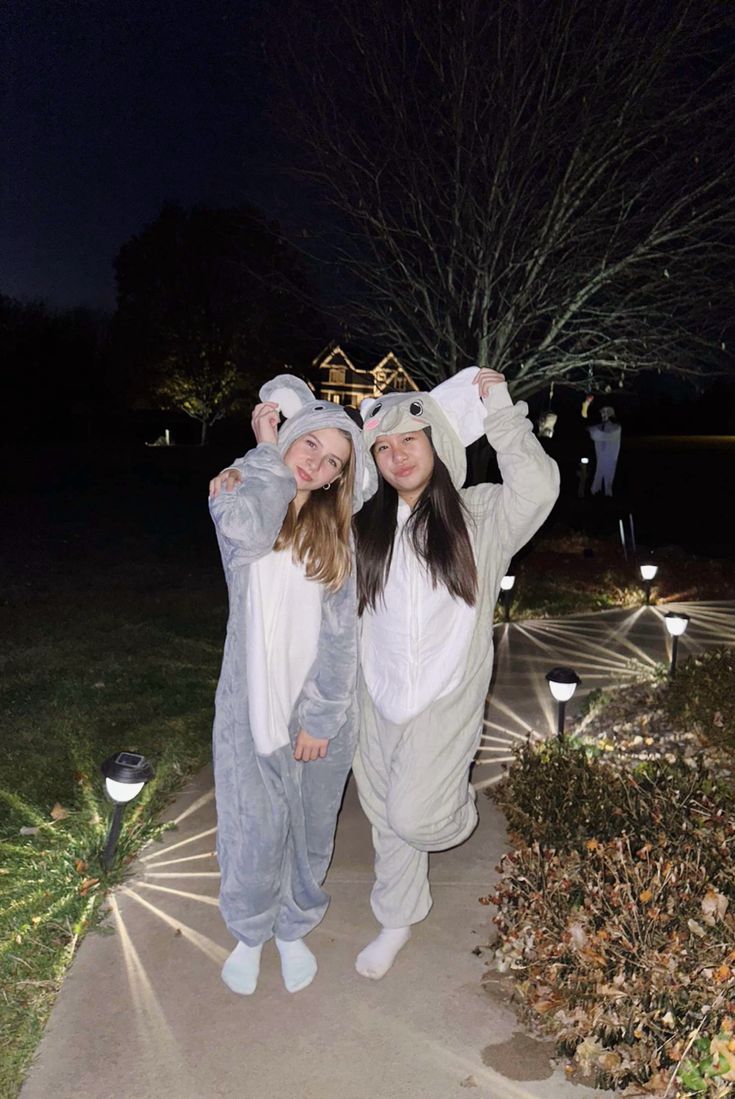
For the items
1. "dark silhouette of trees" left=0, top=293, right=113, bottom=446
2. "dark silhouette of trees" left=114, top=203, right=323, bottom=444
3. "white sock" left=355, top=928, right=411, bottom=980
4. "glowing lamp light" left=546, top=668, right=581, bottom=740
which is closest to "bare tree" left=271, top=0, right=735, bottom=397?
"glowing lamp light" left=546, top=668, right=581, bottom=740

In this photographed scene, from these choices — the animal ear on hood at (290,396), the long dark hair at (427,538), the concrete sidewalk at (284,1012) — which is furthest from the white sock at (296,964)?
the animal ear on hood at (290,396)

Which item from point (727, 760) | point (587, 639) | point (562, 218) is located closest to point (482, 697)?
point (727, 760)

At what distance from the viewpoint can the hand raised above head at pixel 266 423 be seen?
275 cm

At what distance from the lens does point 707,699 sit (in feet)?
16.6

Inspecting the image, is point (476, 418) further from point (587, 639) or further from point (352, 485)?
point (587, 639)

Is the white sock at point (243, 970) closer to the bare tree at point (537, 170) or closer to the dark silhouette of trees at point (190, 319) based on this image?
the bare tree at point (537, 170)

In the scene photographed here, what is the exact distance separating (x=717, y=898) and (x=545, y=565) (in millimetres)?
8089

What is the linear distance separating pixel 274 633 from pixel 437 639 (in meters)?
0.57

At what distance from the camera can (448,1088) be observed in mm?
2492

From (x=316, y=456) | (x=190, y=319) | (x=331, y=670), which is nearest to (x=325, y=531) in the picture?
(x=316, y=456)

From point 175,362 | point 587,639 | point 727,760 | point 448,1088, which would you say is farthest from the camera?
point 175,362

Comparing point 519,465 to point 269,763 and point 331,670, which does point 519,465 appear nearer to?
point 331,670

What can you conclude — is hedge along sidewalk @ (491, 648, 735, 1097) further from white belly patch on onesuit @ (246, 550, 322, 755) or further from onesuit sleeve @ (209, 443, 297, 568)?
onesuit sleeve @ (209, 443, 297, 568)

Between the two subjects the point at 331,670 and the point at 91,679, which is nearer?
the point at 331,670
